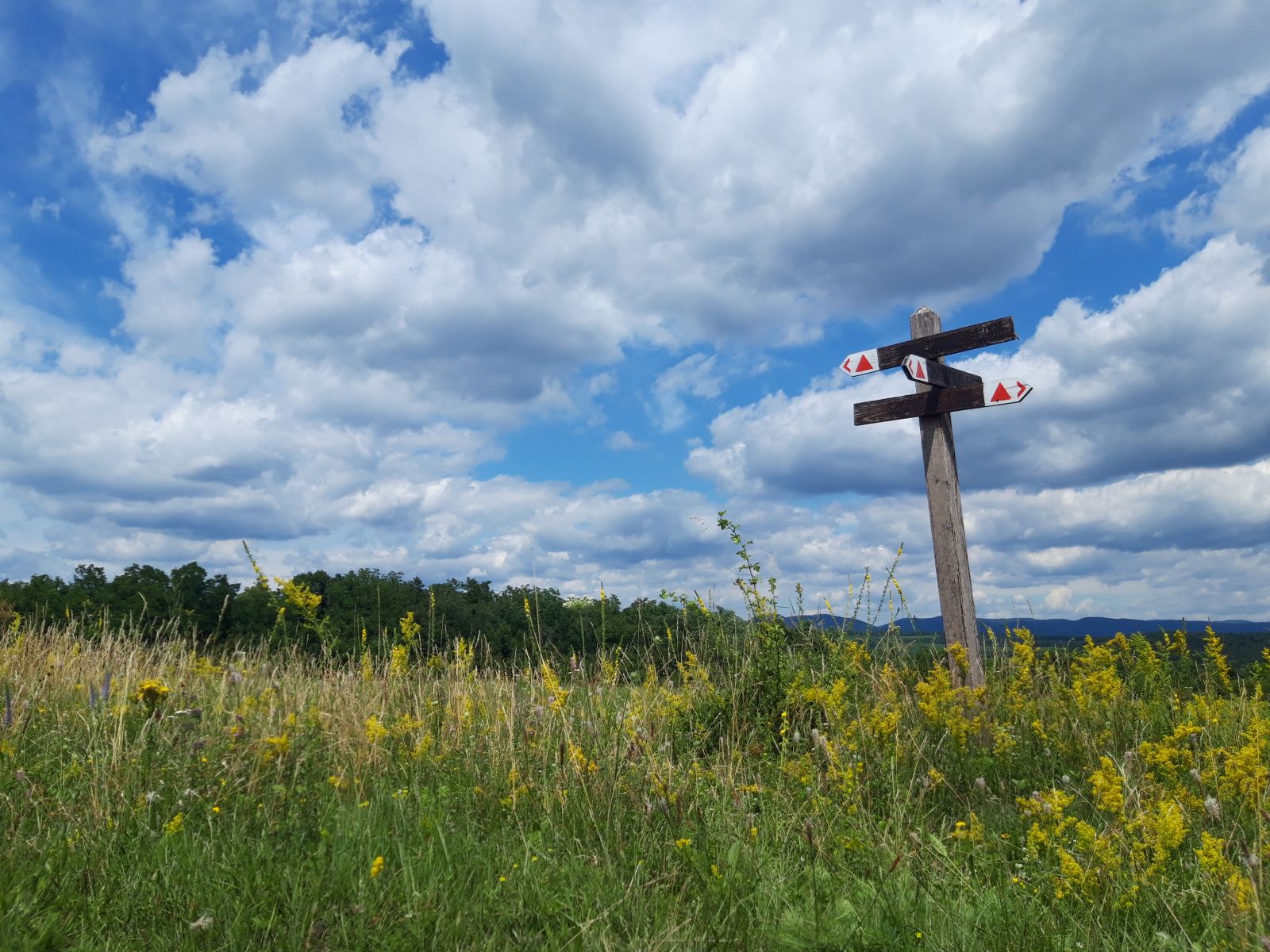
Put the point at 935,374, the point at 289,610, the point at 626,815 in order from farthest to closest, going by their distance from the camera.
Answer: the point at 289,610, the point at 935,374, the point at 626,815

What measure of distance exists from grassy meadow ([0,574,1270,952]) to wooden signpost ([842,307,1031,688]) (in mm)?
672

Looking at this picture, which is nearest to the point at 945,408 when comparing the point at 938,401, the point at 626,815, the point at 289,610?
the point at 938,401

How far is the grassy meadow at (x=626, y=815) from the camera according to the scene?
282 cm

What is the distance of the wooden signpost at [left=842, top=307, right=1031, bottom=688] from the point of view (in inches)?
273

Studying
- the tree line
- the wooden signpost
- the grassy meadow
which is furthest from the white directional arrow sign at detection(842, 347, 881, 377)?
the tree line

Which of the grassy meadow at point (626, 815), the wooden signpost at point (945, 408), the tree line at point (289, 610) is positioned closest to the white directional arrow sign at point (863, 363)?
the wooden signpost at point (945, 408)

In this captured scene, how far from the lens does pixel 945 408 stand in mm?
7152

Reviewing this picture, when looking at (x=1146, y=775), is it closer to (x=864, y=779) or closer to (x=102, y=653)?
(x=864, y=779)

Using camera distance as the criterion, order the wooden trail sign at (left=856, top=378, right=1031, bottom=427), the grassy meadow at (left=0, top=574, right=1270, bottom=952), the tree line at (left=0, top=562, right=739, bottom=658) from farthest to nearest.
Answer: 1. the tree line at (left=0, top=562, right=739, bottom=658)
2. the wooden trail sign at (left=856, top=378, right=1031, bottom=427)
3. the grassy meadow at (left=0, top=574, right=1270, bottom=952)

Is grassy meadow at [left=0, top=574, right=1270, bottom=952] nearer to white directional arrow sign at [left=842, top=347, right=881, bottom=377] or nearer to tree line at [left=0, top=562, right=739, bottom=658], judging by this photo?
white directional arrow sign at [left=842, top=347, right=881, bottom=377]

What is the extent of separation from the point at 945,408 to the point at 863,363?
0.81 meters

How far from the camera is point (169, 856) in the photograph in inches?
125

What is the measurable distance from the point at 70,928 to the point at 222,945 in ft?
1.75

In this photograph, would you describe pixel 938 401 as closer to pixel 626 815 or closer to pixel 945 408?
pixel 945 408
